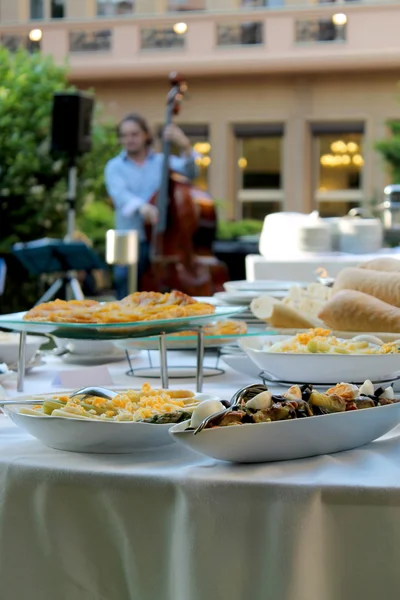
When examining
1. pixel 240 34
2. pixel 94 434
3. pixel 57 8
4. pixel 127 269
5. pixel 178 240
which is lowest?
pixel 127 269

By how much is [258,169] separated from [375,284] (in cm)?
1257

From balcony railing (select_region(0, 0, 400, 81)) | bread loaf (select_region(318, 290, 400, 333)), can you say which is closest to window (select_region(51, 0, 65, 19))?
balcony railing (select_region(0, 0, 400, 81))

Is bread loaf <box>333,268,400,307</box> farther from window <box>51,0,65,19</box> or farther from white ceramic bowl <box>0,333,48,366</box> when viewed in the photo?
window <box>51,0,65,19</box>

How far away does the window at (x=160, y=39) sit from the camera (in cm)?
1320

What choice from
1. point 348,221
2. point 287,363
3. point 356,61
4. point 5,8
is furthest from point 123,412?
point 5,8

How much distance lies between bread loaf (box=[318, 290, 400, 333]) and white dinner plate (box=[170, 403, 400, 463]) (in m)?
0.42

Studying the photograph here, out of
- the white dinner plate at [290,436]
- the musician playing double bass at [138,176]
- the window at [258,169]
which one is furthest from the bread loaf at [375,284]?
the window at [258,169]

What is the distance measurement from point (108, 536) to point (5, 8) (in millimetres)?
13748

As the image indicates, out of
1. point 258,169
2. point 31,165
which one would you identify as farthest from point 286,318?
point 258,169

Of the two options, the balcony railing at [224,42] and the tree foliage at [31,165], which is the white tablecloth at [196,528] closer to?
the tree foliage at [31,165]

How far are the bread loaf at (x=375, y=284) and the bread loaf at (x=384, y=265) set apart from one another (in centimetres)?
8

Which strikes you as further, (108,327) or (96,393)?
(108,327)

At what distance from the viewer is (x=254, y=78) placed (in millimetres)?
13461

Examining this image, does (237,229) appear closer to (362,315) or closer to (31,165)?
(31,165)
